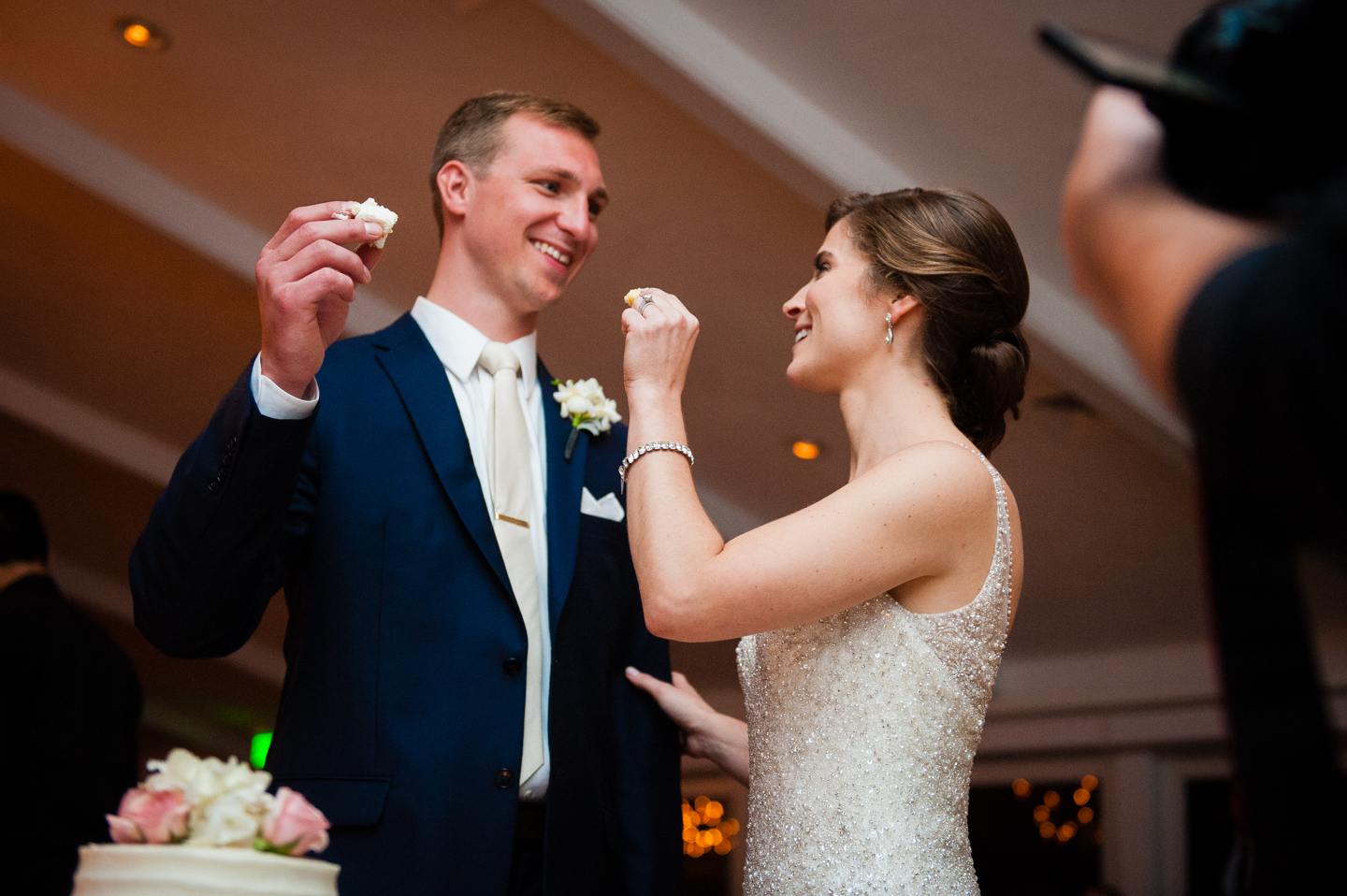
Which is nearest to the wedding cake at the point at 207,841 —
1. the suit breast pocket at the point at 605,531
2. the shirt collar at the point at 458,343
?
the suit breast pocket at the point at 605,531

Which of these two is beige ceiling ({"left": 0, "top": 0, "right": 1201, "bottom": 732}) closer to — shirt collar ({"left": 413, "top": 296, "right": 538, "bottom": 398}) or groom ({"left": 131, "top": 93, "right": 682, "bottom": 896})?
shirt collar ({"left": 413, "top": 296, "right": 538, "bottom": 398})

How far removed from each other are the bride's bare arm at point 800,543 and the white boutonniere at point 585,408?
0.42 m

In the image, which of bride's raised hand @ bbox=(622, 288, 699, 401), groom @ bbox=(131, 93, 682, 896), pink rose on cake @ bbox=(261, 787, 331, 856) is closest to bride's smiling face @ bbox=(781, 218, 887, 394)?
bride's raised hand @ bbox=(622, 288, 699, 401)

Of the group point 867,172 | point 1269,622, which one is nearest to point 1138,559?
point 867,172

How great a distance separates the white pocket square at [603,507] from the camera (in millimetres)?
1950

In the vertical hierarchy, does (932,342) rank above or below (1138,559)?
below

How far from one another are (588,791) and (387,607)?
0.39 metres

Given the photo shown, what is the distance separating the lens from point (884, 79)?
3.45m

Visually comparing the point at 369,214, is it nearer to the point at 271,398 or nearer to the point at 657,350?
the point at 271,398

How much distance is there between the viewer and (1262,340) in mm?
594

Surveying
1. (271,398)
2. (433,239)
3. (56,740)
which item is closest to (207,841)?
(271,398)

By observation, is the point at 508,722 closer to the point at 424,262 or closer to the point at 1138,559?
the point at 424,262

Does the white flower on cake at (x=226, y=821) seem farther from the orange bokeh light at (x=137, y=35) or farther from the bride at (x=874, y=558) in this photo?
the orange bokeh light at (x=137, y=35)

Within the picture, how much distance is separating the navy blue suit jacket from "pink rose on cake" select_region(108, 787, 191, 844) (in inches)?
20.8
